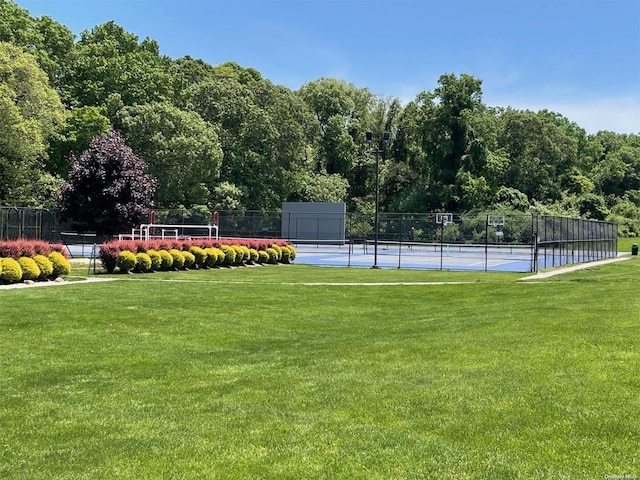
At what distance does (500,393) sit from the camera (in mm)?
5832

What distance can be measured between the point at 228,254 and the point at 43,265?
424 inches

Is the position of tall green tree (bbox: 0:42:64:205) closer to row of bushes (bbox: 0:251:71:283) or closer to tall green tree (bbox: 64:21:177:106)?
tall green tree (bbox: 64:21:177:106)

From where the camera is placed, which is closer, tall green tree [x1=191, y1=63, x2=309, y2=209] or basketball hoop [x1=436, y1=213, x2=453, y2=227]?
basketball hoop [x1=436, y1=213, x2=453, y2=227]

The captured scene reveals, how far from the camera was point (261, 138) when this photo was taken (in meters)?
57.5

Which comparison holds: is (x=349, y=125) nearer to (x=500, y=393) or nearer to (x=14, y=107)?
(x=14, y=107)

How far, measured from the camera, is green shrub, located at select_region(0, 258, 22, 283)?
16.1 metres

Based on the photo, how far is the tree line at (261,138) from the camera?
4222 centimetres

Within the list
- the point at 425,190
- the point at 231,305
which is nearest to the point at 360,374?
the point at 231,305

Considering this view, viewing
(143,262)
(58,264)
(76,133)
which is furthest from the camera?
(76,133)

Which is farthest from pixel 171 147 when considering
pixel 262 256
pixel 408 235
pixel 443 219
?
pixel 443 219

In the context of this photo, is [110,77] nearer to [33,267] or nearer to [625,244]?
[33,267]

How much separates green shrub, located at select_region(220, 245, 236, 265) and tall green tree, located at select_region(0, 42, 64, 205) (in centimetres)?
1638

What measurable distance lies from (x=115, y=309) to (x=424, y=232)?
38.4 m

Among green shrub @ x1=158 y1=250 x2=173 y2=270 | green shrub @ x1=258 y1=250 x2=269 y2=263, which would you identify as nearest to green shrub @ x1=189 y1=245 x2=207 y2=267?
green shrub @ x1=158 y1=250 x2=173 y2=270
